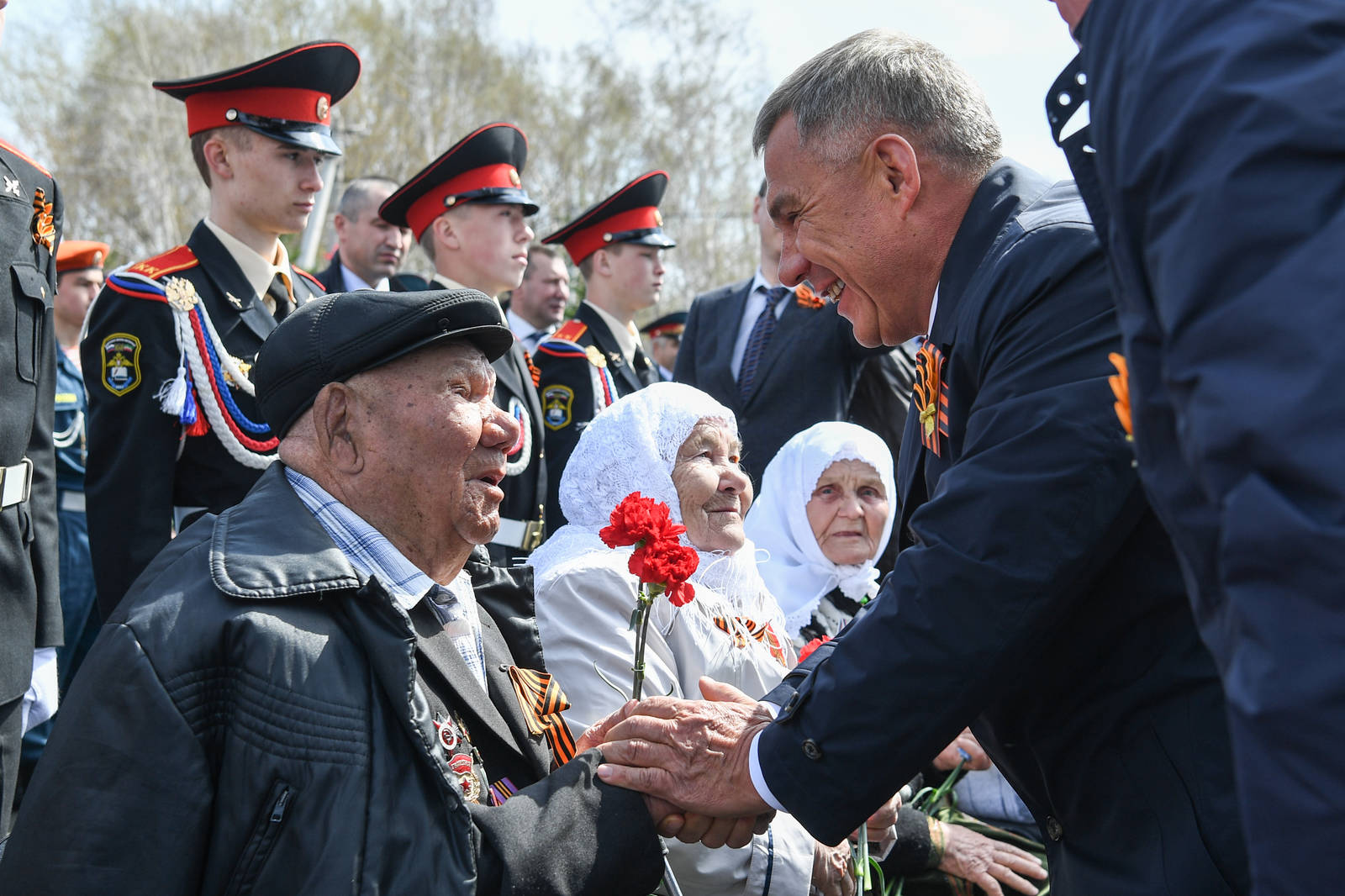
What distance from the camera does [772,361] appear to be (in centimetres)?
601

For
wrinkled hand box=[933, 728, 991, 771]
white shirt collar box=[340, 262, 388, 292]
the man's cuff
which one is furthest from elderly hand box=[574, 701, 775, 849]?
white shirt collar box=[340, 262, 388, 292]

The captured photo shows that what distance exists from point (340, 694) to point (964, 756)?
2.94m

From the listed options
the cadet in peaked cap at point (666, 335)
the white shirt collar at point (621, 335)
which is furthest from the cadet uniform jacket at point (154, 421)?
the cadet in peaked cap at point (666, 335)

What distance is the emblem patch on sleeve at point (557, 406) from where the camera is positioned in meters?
6.58

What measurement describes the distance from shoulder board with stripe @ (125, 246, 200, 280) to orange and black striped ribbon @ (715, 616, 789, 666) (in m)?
2.13

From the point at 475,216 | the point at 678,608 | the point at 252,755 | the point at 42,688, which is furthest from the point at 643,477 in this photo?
the point at 475,216

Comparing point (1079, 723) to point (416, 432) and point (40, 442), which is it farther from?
point (40, 442)

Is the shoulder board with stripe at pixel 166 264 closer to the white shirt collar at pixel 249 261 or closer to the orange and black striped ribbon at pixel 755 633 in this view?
the white shirt collar at pixel 249 261

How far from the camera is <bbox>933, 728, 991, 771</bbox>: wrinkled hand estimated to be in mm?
4473

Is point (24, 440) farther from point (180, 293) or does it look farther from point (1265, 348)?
point (1265, 348)

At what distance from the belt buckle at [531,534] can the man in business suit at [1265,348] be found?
4317mm

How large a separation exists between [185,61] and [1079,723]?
36.5m

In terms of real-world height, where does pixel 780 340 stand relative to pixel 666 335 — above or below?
above

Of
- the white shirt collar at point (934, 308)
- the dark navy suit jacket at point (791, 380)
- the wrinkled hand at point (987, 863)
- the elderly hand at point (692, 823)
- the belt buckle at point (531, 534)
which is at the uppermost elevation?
the white shirt collar at point (934, 308)
